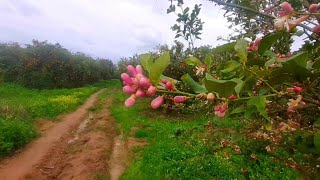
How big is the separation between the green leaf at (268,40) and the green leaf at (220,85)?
0.71 feet

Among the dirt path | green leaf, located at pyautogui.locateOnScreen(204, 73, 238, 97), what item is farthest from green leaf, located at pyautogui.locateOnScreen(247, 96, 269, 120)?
the dirt path

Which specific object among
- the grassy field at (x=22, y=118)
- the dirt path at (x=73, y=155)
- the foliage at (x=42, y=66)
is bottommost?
the dirt path at (x=73, y=155)

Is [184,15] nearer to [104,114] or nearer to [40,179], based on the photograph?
[40,179]

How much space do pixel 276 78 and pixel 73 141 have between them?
26.9ft

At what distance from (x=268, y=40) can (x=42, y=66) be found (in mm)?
24025

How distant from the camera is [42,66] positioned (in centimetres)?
2364

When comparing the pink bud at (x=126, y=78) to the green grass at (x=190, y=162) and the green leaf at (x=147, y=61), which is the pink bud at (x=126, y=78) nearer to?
the green leaf at (x=147, y=61)

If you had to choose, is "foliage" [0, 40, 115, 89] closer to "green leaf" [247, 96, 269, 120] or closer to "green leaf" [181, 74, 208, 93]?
"green leaf" [181, 74, 208, 93]

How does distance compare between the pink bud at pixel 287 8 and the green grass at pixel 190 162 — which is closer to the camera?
the pink bud at pixel 287 8

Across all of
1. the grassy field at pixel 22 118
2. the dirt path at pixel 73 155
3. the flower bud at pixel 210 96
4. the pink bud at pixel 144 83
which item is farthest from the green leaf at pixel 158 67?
the grassy field at pixel 22 118

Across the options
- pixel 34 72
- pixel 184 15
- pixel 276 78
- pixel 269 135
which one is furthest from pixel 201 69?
pixel 34 72

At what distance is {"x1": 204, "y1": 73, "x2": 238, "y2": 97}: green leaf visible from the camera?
0.89 meters

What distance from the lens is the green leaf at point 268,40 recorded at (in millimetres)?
1029

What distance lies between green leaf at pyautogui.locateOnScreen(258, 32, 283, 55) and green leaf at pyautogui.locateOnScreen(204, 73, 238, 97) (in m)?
0.22
